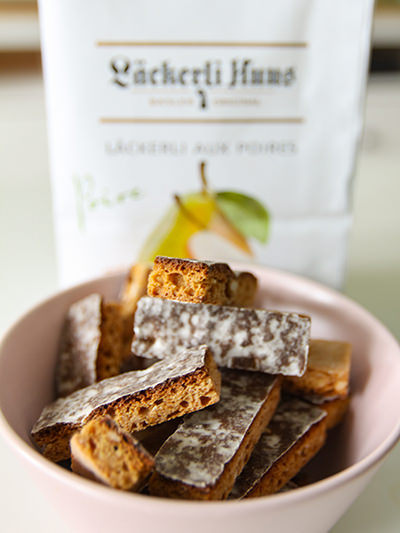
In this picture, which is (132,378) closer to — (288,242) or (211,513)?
(211,513)

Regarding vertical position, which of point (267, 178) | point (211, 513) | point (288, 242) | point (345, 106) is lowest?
point (211, 513)

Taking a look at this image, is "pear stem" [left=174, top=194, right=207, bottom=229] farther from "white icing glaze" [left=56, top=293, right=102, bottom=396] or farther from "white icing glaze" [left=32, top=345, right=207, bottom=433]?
"white icing glaze" [left=32, top=345, right=207, bottom=433]

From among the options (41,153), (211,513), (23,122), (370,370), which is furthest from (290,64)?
(23,122)

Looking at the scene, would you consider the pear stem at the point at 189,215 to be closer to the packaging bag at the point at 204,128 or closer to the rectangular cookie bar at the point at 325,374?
the packaging bag at the point at 204,128

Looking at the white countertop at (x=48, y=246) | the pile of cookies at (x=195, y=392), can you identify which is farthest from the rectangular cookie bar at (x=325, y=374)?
the white countertop at (x=48, y=246)

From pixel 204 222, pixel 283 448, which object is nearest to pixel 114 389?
pixel 283 448

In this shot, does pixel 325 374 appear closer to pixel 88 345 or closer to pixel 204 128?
pixel 88 345

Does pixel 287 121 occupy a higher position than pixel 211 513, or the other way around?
pixel 287 121
